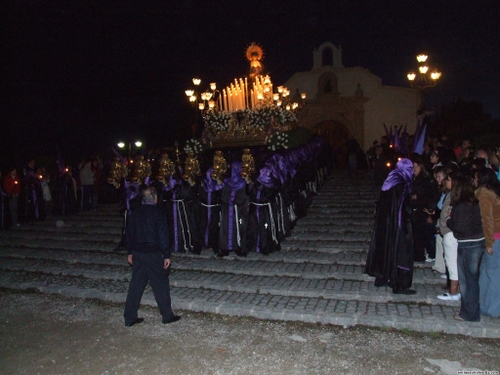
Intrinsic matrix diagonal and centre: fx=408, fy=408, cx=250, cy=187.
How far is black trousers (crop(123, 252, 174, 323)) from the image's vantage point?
18.5 feet

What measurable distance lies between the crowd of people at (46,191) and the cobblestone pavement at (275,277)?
920 mm

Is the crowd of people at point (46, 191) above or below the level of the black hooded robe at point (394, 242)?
above

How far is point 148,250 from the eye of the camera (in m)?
5.61

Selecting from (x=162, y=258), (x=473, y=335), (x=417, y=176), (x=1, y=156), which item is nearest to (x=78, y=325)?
(x=162, y=258)

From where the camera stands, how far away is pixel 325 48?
2888 cm

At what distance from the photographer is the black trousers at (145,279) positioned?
564cm

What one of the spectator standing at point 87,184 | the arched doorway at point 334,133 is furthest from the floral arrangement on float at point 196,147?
the arched doorway at point 334,133

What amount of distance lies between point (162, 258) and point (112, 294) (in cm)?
199

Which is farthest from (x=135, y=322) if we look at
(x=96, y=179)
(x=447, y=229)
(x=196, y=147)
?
(x=196, y=147)

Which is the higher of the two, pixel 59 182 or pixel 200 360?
pixel 59 182

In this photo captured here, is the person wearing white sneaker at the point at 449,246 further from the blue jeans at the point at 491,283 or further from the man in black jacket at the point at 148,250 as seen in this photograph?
the man in black jacket at the point at 148,250

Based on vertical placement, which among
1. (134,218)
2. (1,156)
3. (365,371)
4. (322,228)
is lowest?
(365,371)

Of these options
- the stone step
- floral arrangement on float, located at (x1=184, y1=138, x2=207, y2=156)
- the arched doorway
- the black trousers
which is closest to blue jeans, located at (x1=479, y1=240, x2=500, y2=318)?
the stone step

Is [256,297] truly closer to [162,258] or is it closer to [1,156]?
[162,258]
